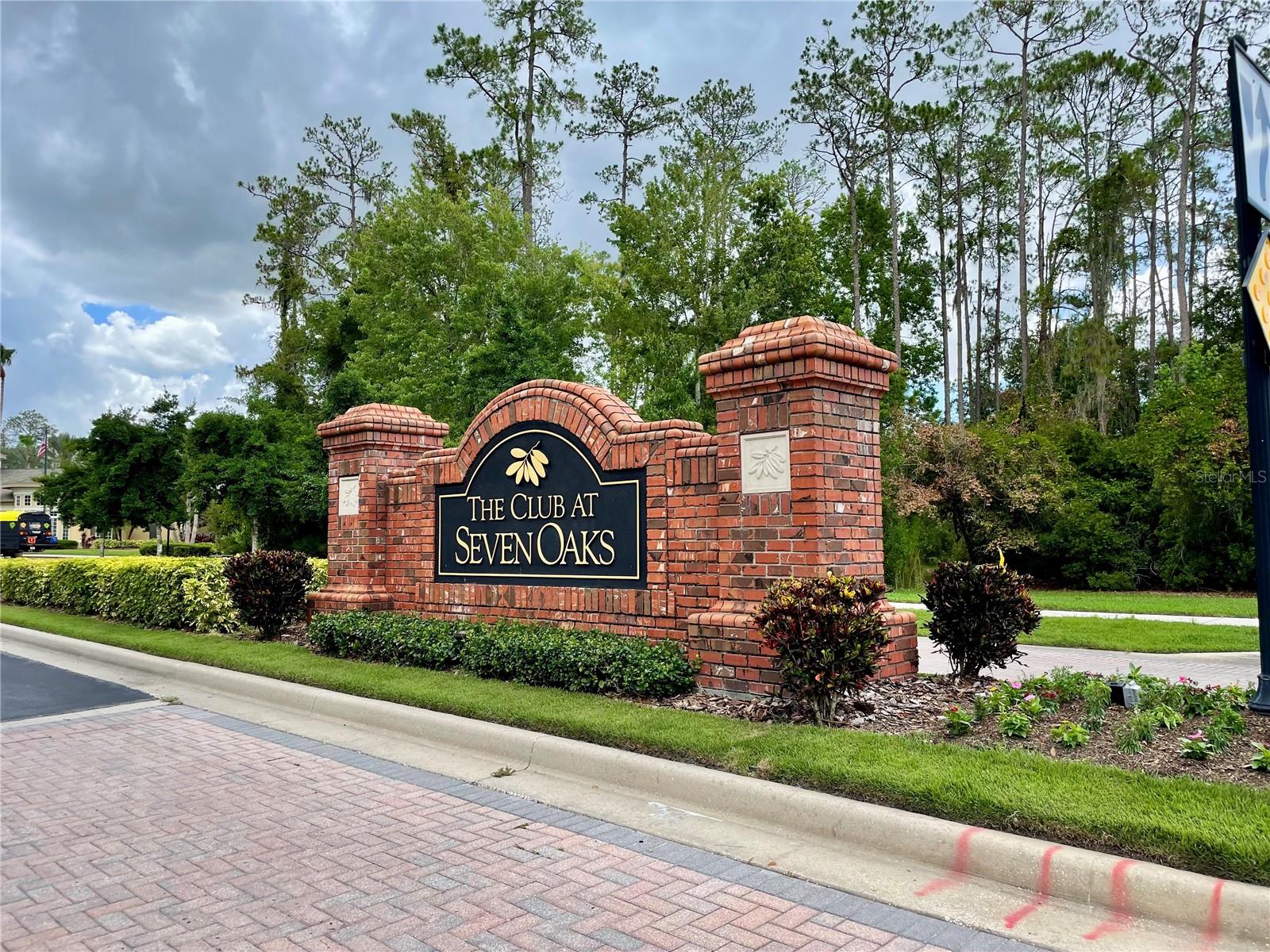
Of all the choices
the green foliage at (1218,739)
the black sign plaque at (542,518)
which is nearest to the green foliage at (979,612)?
the green foliage at (1218,739)

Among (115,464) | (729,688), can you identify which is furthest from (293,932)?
(115,464)

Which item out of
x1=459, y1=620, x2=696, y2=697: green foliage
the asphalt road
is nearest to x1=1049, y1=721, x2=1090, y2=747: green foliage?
x1=459, y1=620, x2=696, y2=697: green foliage

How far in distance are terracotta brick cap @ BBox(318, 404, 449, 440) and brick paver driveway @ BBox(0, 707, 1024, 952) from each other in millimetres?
5404

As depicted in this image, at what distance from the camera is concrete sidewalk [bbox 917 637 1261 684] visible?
29.1ft

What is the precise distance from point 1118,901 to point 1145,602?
16.5m

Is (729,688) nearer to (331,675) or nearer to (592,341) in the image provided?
(331,675)

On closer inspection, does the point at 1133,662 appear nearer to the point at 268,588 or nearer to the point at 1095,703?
the point at 1095,703

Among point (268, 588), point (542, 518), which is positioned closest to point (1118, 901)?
point (542, 518)

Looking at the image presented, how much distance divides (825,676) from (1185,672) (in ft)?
18.1

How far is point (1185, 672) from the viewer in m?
9.14

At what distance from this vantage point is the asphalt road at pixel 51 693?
8.70m

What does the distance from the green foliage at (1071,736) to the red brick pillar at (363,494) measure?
25.0ft

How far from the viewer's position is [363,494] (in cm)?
1095

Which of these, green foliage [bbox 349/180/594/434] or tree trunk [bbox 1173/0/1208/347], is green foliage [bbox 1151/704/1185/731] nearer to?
green foliage [bbox 349/180/594/434]
